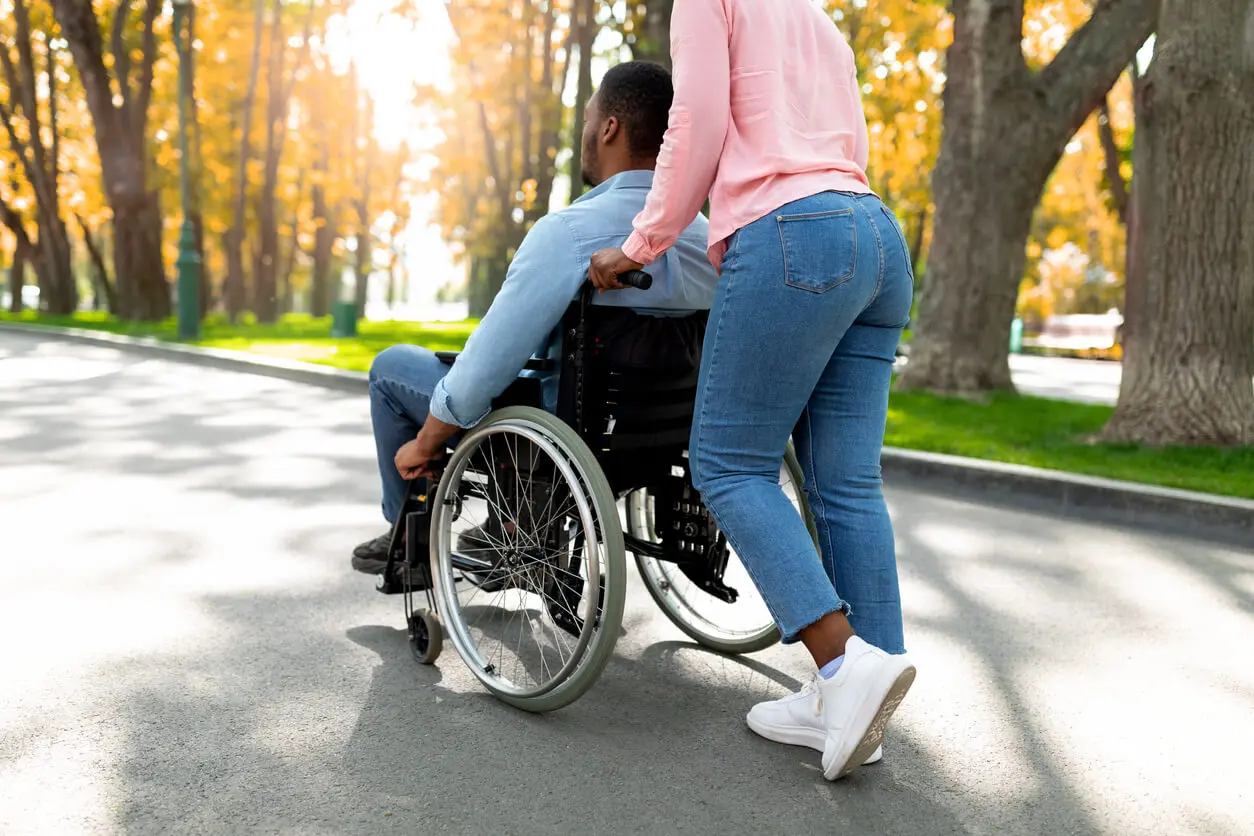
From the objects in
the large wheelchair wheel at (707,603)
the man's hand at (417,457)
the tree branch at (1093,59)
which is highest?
the tree branch at (1093,59)

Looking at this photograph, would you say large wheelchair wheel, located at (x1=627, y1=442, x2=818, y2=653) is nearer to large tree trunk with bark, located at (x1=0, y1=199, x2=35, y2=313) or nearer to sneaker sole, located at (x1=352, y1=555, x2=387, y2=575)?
sneaker sole, located at (x1=352, y1=555, x2=387, y2=575)

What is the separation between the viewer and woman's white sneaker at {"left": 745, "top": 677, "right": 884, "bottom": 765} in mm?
2857

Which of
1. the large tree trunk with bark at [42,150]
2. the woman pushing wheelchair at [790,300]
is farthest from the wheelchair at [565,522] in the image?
the large tree trunk with bark at [42,150]

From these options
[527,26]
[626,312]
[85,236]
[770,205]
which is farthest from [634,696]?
[85,236]

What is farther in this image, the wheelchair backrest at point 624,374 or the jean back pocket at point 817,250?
the wheelchair backrest at point 624,374

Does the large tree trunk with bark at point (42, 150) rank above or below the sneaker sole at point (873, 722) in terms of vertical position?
above

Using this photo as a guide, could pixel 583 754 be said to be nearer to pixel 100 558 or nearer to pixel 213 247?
pixel 100 558

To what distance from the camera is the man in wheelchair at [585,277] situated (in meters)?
3.00

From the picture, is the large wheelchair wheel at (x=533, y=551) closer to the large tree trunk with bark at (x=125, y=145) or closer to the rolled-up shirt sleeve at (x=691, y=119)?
the rolled-up shirt sleeve at (x=691, y=119)

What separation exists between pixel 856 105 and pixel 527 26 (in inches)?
812

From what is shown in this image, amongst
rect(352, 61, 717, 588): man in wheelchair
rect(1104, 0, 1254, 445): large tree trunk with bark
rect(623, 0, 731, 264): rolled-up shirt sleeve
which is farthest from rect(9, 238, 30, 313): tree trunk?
rect(623, 0, 731, 264): rolled-up shirt sleeve

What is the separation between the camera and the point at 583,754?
9.29ft

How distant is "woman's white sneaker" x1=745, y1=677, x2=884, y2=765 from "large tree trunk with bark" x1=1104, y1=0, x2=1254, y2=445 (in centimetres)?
568

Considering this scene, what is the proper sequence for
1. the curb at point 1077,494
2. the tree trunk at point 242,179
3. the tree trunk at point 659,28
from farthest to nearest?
the tree trunk at point 242,179 < the tree trunk at point 659,28 < the curb at point 1077,494
